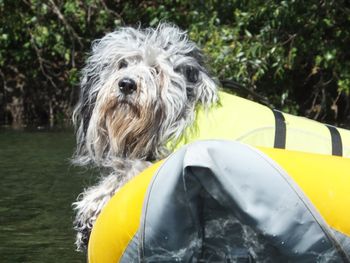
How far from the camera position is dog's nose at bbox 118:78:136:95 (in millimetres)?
4230

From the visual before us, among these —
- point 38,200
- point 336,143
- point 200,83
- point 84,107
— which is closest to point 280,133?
point 336,143

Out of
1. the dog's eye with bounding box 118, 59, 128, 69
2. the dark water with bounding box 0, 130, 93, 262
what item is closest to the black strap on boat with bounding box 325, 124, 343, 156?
the dog's eye with bounding box 118, 59, 128, 69

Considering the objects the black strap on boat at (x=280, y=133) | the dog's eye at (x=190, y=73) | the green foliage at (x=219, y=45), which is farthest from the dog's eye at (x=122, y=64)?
the green foliage at (x=219, y=45)

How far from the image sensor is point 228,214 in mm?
3430

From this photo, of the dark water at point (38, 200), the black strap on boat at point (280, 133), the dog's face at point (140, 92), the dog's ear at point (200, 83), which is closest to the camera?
the black strap on boat at point (280, 133)

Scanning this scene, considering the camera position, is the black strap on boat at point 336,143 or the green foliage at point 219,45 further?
the green foliage at point 219,45

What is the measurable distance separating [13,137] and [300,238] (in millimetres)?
7833

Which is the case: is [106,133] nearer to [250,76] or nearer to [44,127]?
[250,76]

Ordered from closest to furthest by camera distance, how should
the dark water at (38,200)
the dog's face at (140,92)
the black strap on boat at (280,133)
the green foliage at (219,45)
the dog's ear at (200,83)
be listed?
1. the black strap on boat at (280,133)
2. the dog's face at (140,92)
3. the dog's ear at (200,83)
4. the dark water at (38,200)
5. the green foliage at (219,45)

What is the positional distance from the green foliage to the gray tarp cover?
6202mm

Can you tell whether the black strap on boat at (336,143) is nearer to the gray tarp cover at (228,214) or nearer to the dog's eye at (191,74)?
the dog's eye at (191,74)

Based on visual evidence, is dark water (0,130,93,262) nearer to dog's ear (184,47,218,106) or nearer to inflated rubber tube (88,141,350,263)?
dog's ear (184,47,218,106)

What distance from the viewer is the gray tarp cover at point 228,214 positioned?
10.9ft

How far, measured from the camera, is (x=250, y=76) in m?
10.9
